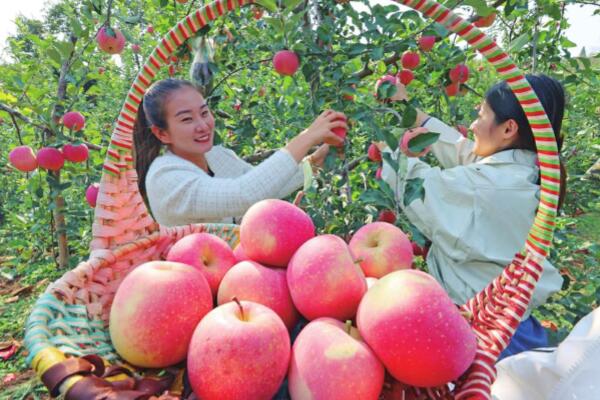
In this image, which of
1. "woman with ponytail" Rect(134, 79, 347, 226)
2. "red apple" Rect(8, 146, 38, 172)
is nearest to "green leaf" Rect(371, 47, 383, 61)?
"woman with ponytail" Rect(134, 79, 347, 226)

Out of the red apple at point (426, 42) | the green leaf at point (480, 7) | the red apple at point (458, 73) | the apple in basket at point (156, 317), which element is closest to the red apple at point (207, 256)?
the apple in basket at point (156, 317)

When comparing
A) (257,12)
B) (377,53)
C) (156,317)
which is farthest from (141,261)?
(257,12)

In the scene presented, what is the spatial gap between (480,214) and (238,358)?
795 mm

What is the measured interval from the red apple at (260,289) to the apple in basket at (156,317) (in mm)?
69

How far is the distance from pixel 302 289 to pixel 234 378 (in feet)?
0.63

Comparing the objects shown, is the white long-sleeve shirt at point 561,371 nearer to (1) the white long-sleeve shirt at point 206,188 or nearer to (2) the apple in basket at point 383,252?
(2) the apple in basket at point 383,252

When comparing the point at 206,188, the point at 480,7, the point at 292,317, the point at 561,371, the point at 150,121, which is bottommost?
the point at 561,371

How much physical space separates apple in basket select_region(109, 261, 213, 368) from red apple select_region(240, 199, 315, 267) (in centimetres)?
16

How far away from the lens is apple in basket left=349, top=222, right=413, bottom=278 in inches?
31.6

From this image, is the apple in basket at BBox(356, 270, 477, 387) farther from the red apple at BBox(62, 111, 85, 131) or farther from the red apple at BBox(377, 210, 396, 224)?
the red apple at BBox(62, 111, 85, 131)

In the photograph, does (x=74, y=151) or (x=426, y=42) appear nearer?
(x=426, y=42)

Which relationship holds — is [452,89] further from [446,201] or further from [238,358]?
[238,358]

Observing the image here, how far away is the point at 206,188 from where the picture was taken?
4.16 ft

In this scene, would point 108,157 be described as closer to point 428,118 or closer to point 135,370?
point 135,370
